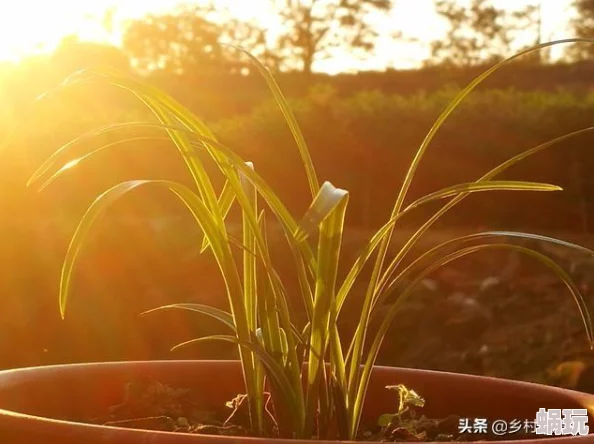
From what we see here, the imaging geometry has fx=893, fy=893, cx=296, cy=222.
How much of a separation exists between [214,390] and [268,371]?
0.21 meters

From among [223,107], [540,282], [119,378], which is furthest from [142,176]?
[119,378]

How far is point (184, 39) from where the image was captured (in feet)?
27.6

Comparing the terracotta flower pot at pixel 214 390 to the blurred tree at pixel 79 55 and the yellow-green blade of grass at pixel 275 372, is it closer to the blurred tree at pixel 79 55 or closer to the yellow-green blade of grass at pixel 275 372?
the yellow-green blade of grass at pixel 275 372

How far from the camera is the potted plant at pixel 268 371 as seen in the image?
63 cm

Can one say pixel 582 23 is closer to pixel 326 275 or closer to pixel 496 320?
pixel 496 320

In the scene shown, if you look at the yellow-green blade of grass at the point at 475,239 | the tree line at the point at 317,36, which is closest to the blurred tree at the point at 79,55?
the tree line at the point at 317,36

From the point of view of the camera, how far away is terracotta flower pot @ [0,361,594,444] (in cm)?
78

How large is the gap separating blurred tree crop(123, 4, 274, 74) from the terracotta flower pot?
6.42 metres

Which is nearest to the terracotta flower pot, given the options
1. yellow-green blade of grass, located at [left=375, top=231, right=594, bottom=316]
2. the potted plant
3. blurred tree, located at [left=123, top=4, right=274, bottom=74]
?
the potted plant

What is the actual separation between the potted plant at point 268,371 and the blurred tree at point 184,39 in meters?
6.45

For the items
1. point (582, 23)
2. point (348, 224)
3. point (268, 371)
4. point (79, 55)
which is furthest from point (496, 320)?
point (582, 23)

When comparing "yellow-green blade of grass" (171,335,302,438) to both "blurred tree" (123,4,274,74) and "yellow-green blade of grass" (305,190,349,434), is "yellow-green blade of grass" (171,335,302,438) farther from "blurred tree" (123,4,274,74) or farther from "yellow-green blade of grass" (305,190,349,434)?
"blurred tree" (123,4,274,74)

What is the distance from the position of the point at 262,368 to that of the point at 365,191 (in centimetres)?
291

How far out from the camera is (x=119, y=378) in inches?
33.8
